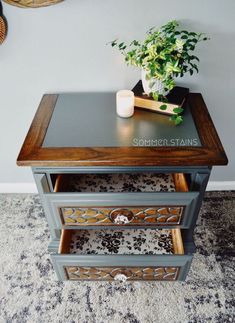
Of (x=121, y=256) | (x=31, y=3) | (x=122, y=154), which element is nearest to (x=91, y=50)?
(x=31, y=3)

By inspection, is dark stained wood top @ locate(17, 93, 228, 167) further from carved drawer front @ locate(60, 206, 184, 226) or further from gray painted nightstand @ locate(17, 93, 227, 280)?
carved drawer front @ locate(60, 206, 184, 226)

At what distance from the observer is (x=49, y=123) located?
1016 millimetres

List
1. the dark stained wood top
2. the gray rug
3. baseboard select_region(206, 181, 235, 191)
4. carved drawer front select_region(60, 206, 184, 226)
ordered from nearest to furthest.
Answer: the dark stained wood top
carved drawer front select_region(60, 206, 184, 226)
the gray rug
baseboard select_region(206, 181, 235, 191)

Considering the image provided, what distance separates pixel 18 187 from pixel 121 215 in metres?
0.85

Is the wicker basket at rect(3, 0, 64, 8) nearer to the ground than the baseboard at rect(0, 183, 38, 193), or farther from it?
farther from it

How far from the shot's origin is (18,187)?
1.58 m

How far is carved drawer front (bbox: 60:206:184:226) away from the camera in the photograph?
0.96 m

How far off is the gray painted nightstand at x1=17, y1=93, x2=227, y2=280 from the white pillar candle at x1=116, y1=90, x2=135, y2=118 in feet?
0.09

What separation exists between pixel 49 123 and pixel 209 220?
37.7 inches

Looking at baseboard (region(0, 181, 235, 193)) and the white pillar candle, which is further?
baseboard (region(0, 181, 235, 193))

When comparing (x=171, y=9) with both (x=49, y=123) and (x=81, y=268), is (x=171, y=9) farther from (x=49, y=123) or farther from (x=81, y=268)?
(x=81, y=268)

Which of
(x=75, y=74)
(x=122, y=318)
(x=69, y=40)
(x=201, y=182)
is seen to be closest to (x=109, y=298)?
(x=122, y=318)

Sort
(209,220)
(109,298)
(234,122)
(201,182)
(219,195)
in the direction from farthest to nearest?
(219,195) < (209,220) < (234,122) < (109,298) < (201,182)

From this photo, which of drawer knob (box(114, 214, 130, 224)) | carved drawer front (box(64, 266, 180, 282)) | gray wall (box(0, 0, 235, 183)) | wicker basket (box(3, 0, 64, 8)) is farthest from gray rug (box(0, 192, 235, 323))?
wicker basket (box(3, 0, 64, 8))
